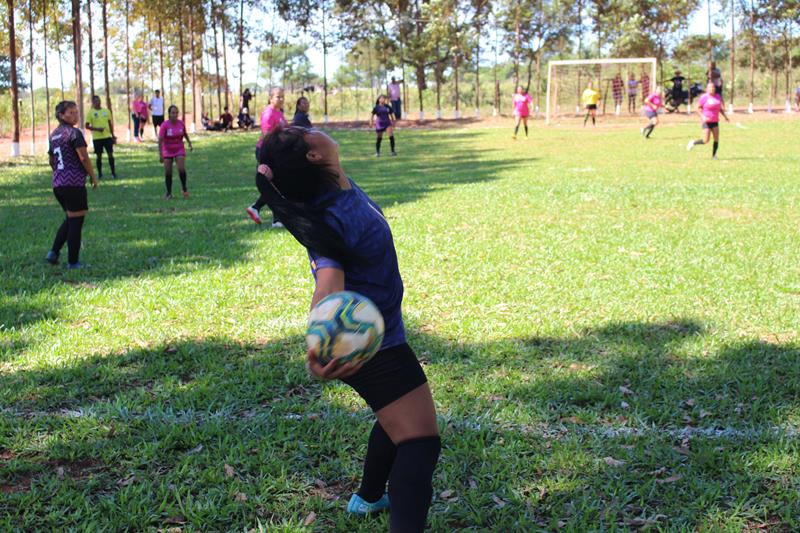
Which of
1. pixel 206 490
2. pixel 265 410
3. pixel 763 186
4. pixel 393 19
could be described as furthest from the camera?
pixel 393 19

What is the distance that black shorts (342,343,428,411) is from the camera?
2.67m

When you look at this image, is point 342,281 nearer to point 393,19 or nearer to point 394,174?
point 394,174

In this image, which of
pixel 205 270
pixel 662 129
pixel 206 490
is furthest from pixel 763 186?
pixel 662 129

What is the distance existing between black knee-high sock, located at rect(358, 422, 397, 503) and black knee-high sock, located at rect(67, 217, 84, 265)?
6086 mm

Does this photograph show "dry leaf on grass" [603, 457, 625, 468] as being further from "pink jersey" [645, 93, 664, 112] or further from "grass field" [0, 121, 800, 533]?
"pink jersey" [645, 93, 664, 112]

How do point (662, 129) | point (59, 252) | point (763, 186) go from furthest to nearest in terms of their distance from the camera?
point (662, 129) → point (763, 186) → point (59, 252)

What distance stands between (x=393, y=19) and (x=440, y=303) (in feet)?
135

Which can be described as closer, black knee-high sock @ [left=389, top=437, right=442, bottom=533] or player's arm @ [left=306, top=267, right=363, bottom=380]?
player's arm @ [left=306, top=267, right=363, bottom=380]

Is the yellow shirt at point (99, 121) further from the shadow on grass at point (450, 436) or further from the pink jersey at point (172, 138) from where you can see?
the shadow on grass at point (450, 436)

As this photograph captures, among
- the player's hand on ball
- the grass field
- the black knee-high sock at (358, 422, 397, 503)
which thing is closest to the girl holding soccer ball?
the player's hand on ball

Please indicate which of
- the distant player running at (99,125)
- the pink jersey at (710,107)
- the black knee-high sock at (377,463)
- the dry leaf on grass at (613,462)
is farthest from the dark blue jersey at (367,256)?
the pink jersey at (710,107)

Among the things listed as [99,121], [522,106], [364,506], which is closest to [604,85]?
[522,106]

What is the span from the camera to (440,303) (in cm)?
679

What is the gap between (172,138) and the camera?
13.8 metres
